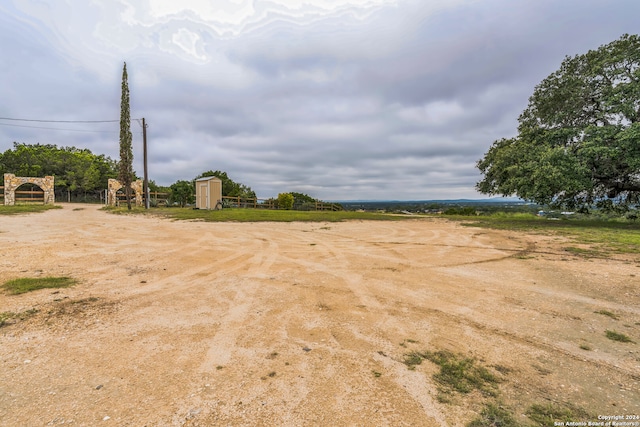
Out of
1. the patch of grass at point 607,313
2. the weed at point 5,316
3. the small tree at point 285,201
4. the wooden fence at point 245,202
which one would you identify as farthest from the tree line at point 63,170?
the patch of grass at point 607,313

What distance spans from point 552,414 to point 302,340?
1.91 metres

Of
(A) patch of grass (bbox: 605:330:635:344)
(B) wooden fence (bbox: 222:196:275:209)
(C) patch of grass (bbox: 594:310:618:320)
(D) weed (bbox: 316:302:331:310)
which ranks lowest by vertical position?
(A) patch of grass (bbox: 605:330:635:344)

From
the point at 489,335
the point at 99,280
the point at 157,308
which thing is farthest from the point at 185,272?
the point at 489,335

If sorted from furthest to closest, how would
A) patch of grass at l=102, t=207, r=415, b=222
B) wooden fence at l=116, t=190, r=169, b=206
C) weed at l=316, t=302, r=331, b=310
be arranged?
wooden fence at l=116, t=190, r=169, b=206 → patch of grass at l=102, t=207, r=415, b=222 → weed at l=316, t=302, r=331, b=310

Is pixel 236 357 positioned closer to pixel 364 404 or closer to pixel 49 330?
pixel 364 404

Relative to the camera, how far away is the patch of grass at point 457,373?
208 cm

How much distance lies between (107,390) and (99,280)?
10.5 ft

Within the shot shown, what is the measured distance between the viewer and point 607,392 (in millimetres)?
2061

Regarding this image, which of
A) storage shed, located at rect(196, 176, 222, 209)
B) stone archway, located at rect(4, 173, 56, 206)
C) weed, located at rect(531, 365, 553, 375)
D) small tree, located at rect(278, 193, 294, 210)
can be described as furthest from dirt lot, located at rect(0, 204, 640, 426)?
small tree, located at rect(278, 193, 294, 210)

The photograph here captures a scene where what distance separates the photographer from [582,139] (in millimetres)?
12609

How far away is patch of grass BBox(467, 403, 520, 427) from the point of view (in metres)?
1.75

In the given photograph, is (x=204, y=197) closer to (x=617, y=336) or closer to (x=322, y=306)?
(x=322, y=306)

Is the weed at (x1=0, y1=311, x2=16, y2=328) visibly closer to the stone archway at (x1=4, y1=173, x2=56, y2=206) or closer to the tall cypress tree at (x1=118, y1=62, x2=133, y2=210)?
the tall cypress tree at (x1=118, y1=62, x2=133, y2=210)

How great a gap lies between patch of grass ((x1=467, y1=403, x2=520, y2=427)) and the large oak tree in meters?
12.7
